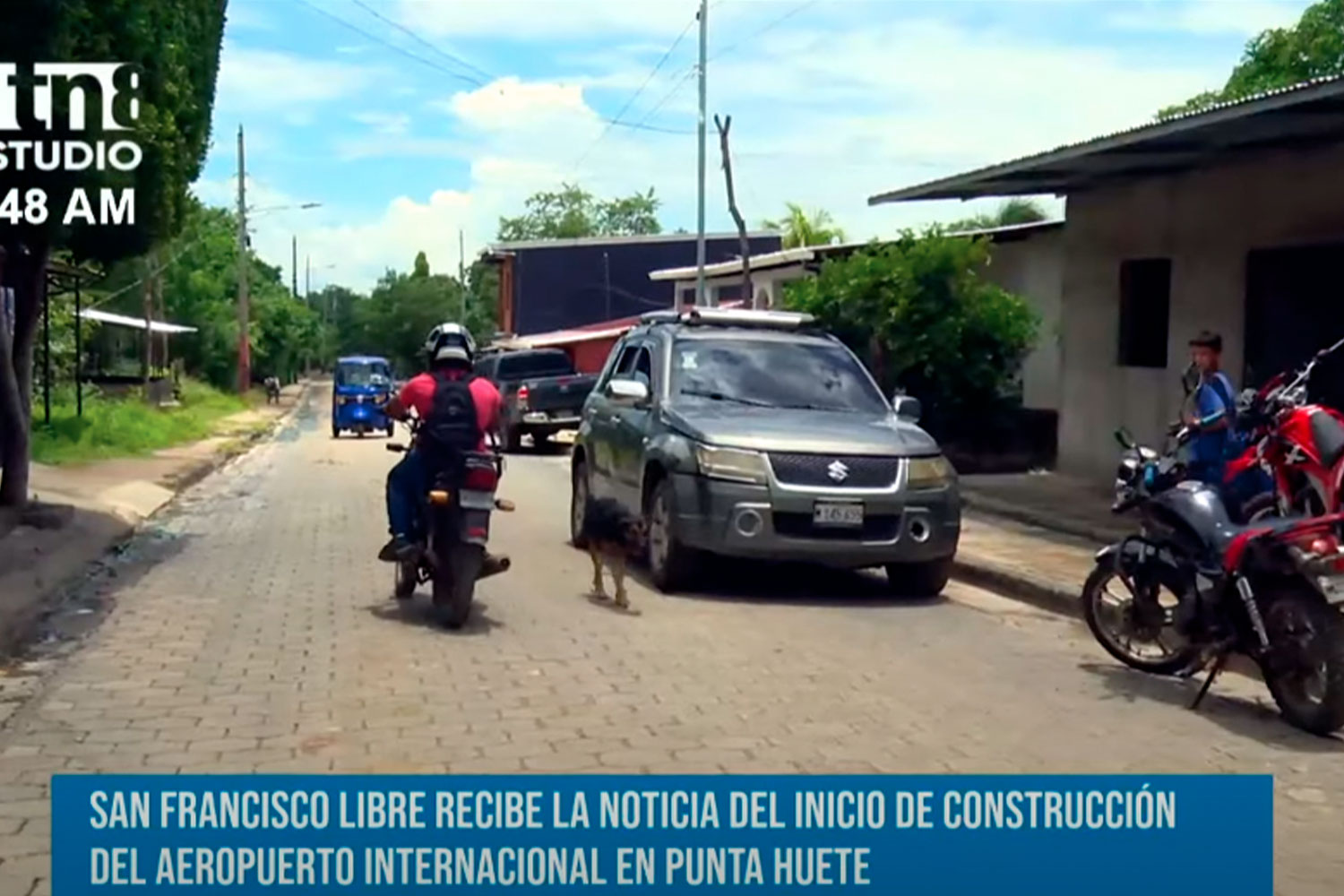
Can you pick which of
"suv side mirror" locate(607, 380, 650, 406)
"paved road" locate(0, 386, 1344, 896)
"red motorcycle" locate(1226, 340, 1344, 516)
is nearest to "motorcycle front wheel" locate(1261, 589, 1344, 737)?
"paved road" locate(0, 386, 1344, 896)

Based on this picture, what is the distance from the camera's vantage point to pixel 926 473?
36.6 ft

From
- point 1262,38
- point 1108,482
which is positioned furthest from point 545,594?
point 1262,38

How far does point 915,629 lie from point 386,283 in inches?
3880

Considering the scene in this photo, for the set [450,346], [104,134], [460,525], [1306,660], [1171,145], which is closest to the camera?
[1306,660]

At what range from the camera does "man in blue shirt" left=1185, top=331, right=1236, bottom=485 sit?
1012 centimetres

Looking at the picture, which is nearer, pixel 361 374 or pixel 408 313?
pixel 361 374

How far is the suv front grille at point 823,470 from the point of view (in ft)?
35.6

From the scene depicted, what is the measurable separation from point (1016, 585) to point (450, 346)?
467 cm

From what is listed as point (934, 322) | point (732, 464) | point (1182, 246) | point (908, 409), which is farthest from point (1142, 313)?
point (732, 464)

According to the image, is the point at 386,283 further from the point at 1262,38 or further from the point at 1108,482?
the point at 1108,482

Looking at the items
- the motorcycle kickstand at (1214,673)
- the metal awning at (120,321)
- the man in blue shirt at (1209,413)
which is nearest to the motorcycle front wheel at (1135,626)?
the motorcycle kickstand at (1214,673)

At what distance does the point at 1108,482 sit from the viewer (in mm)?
18859

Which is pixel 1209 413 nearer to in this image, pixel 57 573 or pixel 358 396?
pixel 57 573
